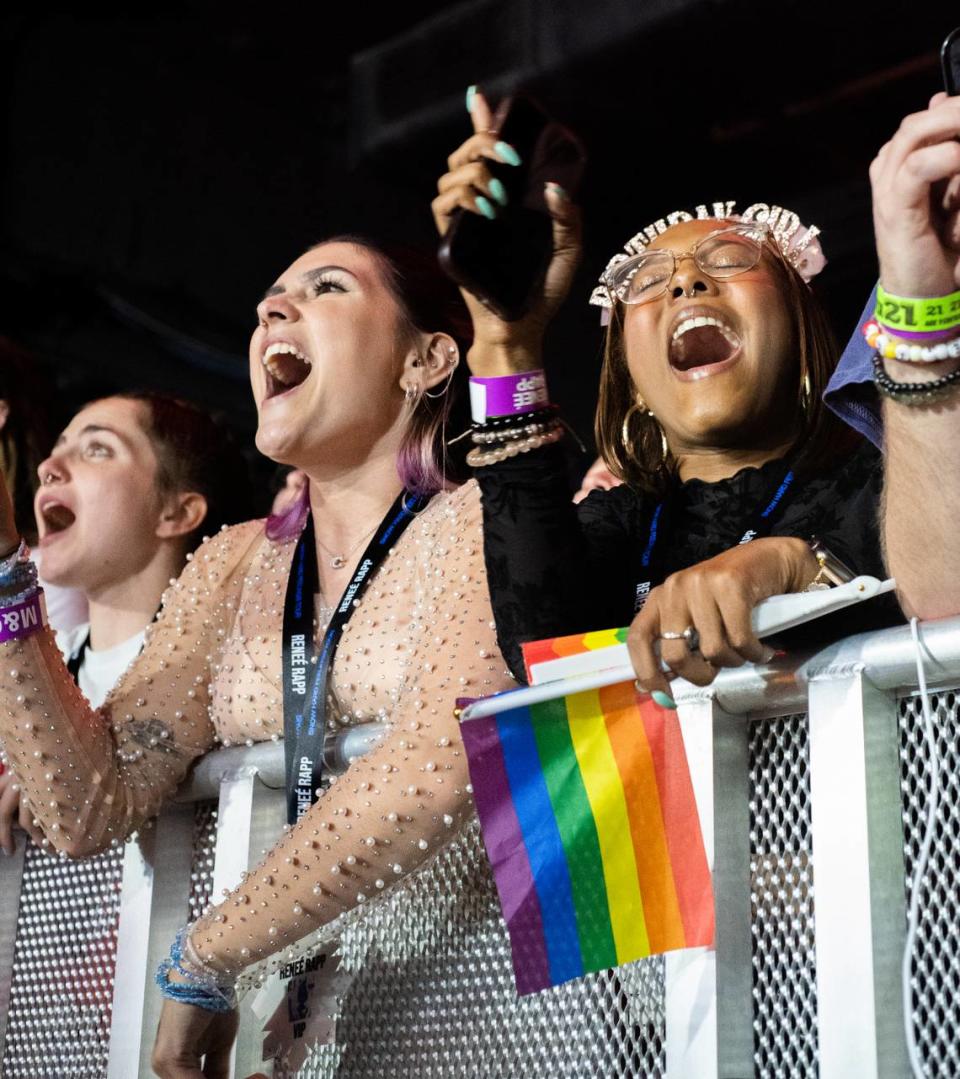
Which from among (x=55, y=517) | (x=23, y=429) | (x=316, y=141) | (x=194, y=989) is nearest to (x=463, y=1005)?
(x=194, y=989)

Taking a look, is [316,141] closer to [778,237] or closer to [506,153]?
[778,237]

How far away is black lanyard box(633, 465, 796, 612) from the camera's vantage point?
1.90 metres

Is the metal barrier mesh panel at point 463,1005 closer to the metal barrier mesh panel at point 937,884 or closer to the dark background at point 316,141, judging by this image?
the metal barrier mesh panel at point 937,884

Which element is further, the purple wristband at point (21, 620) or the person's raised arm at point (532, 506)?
the purple wristband at point (21, 620)

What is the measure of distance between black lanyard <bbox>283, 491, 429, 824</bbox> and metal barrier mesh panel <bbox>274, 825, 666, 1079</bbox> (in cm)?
18

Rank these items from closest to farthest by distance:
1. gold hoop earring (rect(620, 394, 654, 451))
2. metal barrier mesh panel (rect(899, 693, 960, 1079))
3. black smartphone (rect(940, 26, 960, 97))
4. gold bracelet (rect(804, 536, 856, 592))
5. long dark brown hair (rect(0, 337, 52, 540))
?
metal barrier mesh panel (rect(899, 693, 960, 1079)) → black smartphone (rect(940, 26, 960, 97)) → gold bracelet (rect(804, 536, 856, 592)) → gold hoop earring (rect(620, 394, 654, 451)) → long dark brown hair (rect(0, 337, 52, 540))

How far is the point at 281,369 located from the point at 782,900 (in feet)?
4.18

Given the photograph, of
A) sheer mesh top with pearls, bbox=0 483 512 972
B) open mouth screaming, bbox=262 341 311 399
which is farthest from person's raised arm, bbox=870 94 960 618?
open mouth screaming, bbox=262 341 311 399

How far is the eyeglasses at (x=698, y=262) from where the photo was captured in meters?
2.13

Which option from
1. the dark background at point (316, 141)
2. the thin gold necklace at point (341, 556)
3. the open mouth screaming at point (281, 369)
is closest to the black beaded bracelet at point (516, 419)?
the thin gold necklace at point (341, 556)

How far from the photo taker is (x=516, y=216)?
1.63m

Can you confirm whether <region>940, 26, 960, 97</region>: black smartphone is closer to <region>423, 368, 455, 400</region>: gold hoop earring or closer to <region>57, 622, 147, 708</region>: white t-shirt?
<region>423, 368, 455, 400</region>: gold hoop earring

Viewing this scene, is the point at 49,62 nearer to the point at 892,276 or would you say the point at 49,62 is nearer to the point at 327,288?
the point at 327,288

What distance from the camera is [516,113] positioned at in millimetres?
1604
